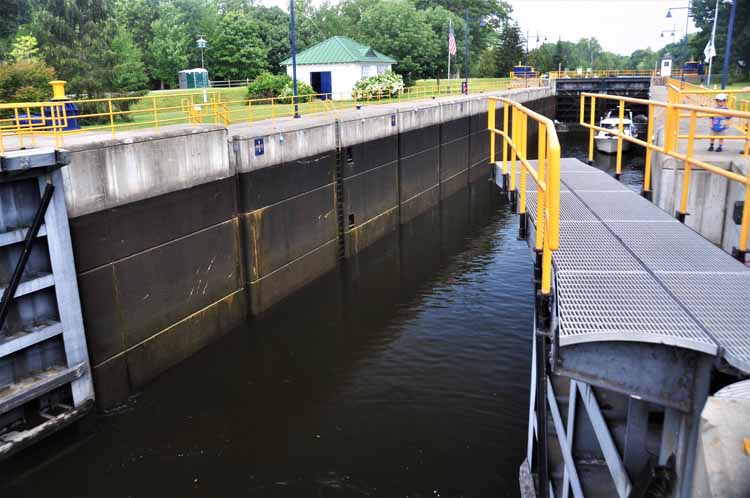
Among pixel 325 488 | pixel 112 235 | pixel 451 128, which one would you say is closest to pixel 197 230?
pixel 112 235

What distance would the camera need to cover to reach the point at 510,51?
73.0 meters

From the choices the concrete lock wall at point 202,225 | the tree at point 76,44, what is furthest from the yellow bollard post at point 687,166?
the tree at point 76,44

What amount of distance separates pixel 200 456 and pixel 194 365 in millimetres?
2820

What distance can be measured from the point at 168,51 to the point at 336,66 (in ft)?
74.8

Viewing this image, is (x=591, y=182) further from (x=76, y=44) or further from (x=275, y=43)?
(x=275, y=43)

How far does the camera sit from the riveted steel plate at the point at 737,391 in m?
3.02

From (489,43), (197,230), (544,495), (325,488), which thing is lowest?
(325,488)

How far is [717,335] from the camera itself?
379cm

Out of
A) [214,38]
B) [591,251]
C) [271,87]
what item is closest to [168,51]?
[214,38]

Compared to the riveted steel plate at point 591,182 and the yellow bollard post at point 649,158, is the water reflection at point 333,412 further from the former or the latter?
the yellow bollard post at point 649,158

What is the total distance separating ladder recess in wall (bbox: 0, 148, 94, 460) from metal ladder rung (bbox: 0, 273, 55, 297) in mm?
13

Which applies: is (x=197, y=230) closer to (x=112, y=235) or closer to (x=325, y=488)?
(x=112, y=235)

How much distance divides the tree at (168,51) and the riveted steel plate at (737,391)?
58625 mm

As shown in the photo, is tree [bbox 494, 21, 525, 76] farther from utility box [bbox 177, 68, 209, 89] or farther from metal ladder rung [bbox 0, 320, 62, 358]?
metal ladder rung [bbox 0, 320, 62, 358]
